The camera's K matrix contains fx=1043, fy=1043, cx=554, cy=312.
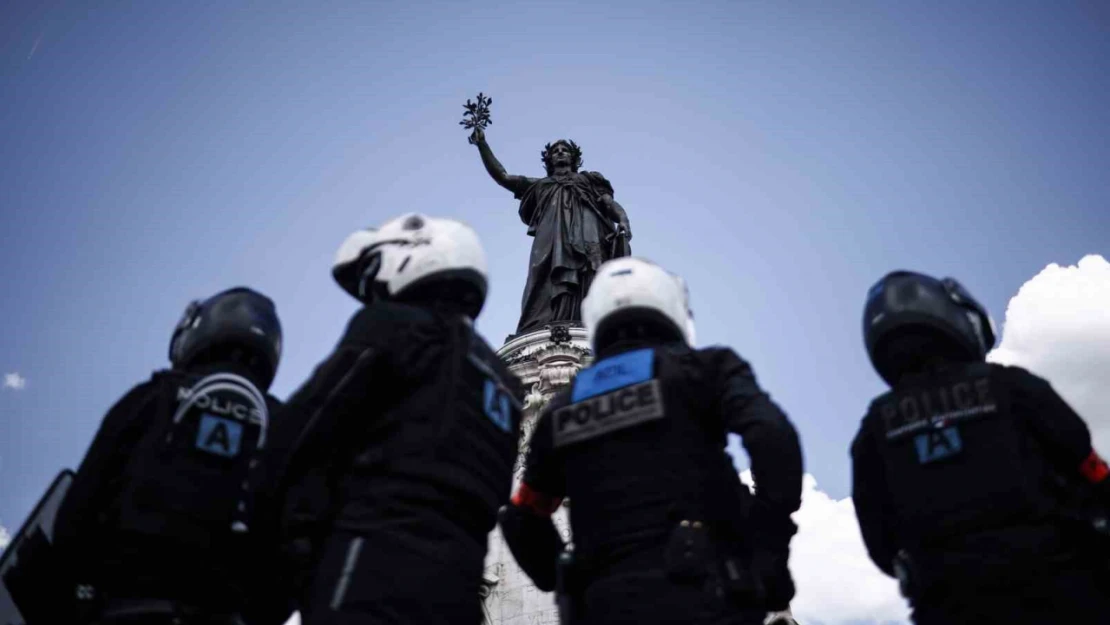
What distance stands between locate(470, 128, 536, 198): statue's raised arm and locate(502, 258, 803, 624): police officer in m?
10.5

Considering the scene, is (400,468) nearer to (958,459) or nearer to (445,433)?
(445,433)

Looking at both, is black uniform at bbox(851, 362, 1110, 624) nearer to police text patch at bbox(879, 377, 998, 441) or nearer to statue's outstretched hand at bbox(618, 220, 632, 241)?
police text patch at bbox(879, 377, 998, 441)

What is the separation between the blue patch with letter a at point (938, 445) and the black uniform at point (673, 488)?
62 centimetres

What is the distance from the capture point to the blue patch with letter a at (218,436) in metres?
5.32

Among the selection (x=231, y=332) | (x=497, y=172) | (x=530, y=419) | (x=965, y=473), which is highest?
(x=497, y=172)

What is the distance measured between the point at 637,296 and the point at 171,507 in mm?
2537

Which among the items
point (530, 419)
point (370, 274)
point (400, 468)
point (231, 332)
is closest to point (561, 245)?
point (530, 419)

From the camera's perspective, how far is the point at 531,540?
17.6ft

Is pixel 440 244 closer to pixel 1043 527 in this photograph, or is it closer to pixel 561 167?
pixel 1043 527

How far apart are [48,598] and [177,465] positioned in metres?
1.04

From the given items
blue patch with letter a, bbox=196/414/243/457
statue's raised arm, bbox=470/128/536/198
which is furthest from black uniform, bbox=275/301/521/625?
statue's raised arm, bbox=470/128/536/198

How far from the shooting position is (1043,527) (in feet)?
14.6

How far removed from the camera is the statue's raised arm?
51.6ft

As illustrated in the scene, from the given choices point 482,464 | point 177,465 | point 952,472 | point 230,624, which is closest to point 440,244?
point 482,464
